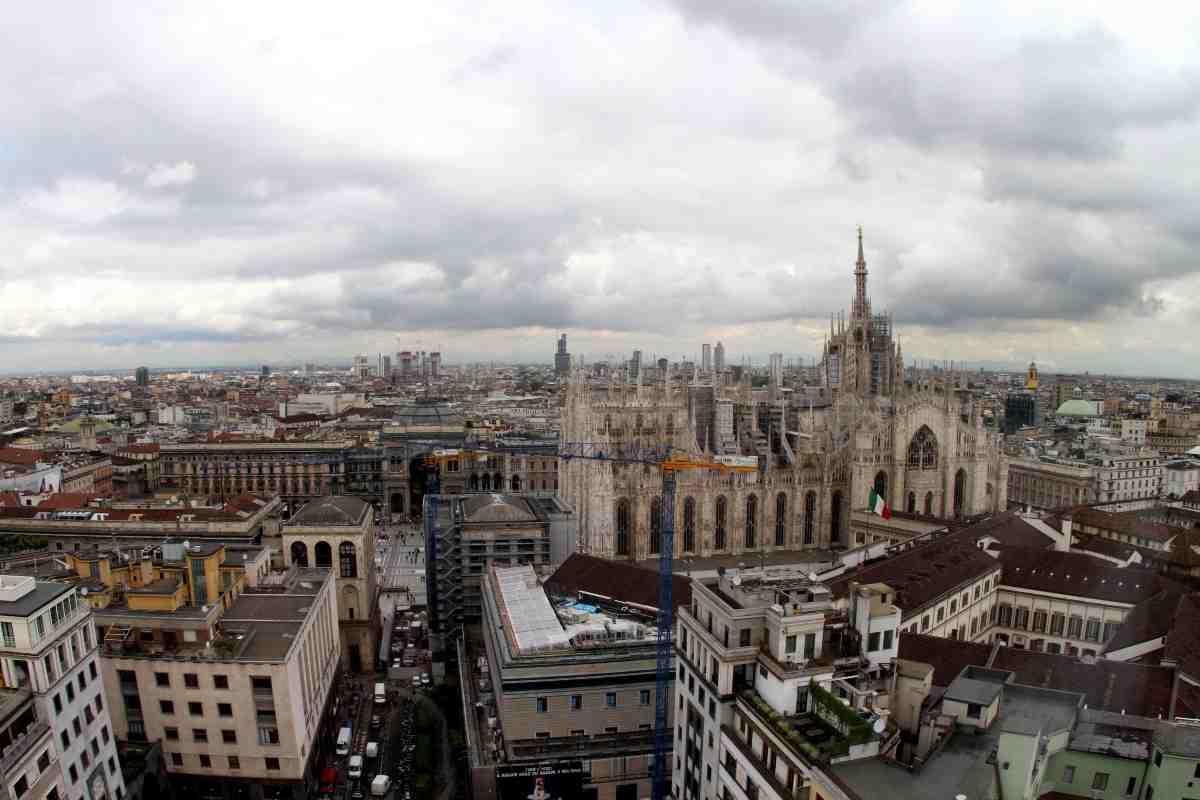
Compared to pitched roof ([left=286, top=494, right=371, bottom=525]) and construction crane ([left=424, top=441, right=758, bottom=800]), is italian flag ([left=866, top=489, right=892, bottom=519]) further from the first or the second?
pitched roof ([left=286, top=494, right=371, bottom=525])

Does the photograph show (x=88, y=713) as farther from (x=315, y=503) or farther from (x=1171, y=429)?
(x=1171, y=429)

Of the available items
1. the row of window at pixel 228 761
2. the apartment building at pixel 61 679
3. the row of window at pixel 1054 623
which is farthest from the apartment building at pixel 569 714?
the row of window at pixel 1054 623

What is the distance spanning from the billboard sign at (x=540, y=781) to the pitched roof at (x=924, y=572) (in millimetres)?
19057

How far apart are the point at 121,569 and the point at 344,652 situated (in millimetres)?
19540

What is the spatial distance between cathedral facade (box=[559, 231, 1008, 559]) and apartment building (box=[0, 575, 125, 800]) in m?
48.2

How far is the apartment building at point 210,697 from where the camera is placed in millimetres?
40188

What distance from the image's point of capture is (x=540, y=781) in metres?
40.8

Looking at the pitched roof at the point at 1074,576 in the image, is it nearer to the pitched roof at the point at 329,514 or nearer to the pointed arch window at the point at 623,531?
the pointed arch window at the point at 623,531

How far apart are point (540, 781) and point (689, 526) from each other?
147ft

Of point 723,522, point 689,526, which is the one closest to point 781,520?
point 723,522

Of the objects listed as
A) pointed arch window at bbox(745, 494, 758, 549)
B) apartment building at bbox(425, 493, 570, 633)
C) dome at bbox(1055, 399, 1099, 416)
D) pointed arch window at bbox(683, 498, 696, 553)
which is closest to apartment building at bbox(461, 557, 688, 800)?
apartment building at bbox(425, 493, 570, 633)

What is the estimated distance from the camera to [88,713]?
116 feet

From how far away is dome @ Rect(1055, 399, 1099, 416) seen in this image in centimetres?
16525

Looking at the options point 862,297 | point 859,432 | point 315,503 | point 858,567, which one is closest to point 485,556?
point 315,503
